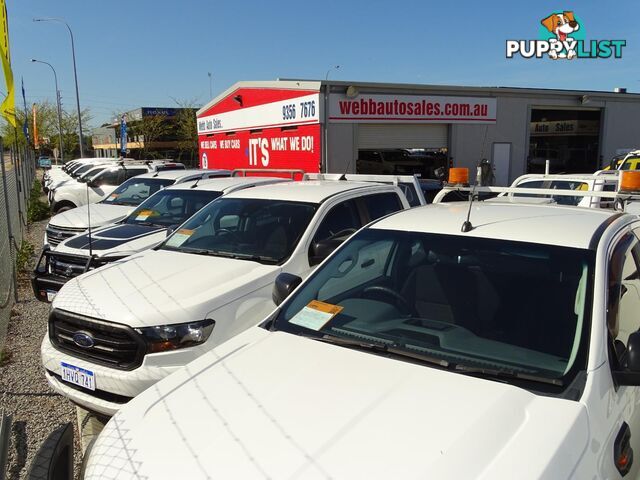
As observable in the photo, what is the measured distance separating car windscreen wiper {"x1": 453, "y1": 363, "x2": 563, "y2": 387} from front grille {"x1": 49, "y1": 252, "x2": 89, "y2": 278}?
→ 16.2 feet

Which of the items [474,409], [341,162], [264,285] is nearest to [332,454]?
[474,409]

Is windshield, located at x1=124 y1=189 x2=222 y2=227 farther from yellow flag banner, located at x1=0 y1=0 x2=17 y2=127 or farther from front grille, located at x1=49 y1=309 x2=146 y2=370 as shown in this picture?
front grille, located at x1=49 y1=309 x2=146 y2=370

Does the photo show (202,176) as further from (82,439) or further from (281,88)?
(281,88)

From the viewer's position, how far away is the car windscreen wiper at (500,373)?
2.08 metres

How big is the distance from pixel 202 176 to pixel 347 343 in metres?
7.44

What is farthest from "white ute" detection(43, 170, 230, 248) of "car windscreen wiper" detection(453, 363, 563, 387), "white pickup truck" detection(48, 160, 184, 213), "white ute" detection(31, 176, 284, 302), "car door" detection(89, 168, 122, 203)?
"car windscreen wiper" detection(453, 363, 563, 387)

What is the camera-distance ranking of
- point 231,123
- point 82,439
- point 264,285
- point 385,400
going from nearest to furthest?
point 385,400
point 82,439
point 264,285
point 231,123

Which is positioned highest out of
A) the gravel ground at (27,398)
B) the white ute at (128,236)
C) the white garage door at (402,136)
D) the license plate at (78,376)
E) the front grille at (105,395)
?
the white garage door at (402,136)

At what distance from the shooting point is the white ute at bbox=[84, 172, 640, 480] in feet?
5.71

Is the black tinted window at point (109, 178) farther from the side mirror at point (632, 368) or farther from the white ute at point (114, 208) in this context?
the side mirror at point (632, 368)

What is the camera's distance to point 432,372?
2.20 metres

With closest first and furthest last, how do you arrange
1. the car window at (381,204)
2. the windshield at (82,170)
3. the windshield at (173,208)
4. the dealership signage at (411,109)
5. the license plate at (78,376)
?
the license plate at (78,376) → the car window at (381,204) → the windshield at (173,208) → the dealership signage at (411,109) → the windshield at (82,170)

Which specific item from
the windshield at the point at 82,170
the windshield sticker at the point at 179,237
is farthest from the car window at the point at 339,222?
the windshield at the point at 82,170

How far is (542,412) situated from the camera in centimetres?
188
